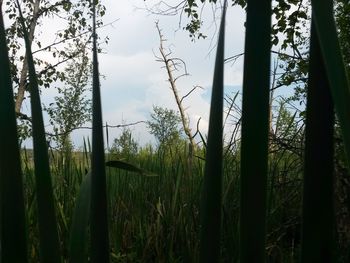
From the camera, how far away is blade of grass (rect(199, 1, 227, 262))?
0.44m

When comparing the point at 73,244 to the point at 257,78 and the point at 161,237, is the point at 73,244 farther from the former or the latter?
the point at 161,237

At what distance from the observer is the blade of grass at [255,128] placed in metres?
0.36

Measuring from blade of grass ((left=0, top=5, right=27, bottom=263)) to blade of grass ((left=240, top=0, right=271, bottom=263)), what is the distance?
0.20 m

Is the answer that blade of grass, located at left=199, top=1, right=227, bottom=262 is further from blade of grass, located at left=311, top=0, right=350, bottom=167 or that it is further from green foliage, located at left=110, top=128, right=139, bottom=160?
green foliage, located at left=110, top=128, right=139, bottom=160

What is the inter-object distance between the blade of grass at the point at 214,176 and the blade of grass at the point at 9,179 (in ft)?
0.54

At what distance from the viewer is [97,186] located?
0.49m

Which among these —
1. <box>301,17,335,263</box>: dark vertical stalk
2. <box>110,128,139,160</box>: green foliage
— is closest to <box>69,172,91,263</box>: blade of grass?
<box>301,17,335,263</box>: dark vertical stalk

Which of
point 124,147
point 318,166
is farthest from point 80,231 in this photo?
point 124,147

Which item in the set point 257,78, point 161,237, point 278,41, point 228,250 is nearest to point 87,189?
point 257,78

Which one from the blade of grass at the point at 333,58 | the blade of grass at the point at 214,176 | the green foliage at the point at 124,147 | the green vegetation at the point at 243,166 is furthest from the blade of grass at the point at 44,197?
the green foliage at the point at 124,147

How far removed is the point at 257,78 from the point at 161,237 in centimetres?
149

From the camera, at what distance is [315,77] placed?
37cm

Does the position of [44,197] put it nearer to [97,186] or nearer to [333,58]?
[97,186]

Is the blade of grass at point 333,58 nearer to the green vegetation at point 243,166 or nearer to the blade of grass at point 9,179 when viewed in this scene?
the green vegetation at point 243,166
